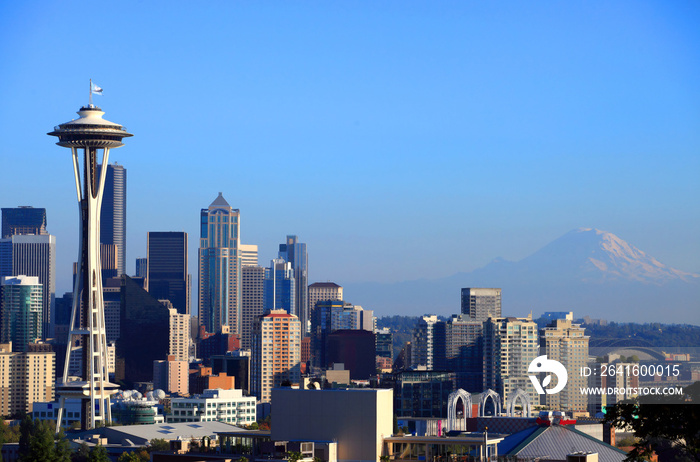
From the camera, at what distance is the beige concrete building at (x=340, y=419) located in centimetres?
5250

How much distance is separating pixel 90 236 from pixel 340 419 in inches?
4208

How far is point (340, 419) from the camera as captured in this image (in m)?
53.0

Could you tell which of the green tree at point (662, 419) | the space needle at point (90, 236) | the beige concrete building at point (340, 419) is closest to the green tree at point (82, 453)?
the space needle at point (90, 236)

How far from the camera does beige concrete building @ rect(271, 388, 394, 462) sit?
5250cm

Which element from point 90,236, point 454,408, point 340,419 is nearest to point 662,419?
point 340,419

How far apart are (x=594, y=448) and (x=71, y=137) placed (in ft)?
360

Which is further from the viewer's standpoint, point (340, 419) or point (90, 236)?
point (90, 236)

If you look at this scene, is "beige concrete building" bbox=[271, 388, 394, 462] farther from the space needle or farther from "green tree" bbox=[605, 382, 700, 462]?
the space needle

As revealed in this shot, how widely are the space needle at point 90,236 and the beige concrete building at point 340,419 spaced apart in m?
100.0

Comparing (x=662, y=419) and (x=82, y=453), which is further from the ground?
(x=662, y=419)

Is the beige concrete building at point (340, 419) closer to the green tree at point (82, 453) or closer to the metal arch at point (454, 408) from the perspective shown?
the metal arch at point (454, 408)

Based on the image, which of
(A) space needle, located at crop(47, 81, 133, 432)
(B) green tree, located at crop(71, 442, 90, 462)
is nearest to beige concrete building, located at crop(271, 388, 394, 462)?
(B) green tree, located at crop(71, 442, 90, 462)

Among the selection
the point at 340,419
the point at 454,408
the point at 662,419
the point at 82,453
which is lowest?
the point at 82,453

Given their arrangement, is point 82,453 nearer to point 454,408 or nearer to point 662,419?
point 454,408
